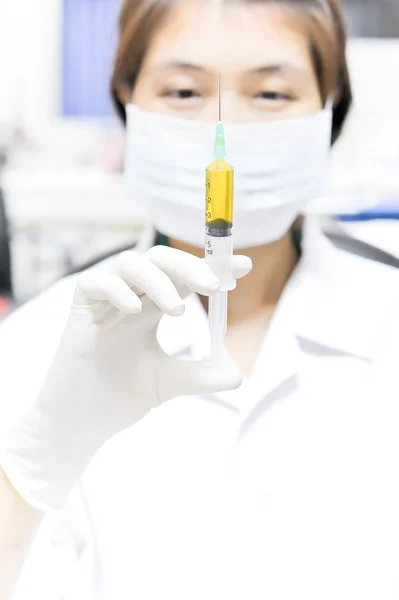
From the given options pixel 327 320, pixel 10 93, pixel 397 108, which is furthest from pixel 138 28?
pixel 397 108

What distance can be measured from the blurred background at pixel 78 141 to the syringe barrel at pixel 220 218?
97cm

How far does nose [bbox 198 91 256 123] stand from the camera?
912mm

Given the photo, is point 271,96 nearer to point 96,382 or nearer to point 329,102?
point 329,102

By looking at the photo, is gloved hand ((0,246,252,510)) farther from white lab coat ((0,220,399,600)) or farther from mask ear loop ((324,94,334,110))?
mask ear loop ((324,94,334,110))

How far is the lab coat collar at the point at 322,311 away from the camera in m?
0.98

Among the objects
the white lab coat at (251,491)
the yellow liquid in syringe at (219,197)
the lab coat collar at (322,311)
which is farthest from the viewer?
the lab coat collar at (322,311)

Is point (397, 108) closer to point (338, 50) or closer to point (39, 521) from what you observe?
point (338, 50)

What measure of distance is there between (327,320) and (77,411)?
43 cm

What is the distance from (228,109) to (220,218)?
32 cm

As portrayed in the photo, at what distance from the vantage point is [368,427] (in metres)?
0.93

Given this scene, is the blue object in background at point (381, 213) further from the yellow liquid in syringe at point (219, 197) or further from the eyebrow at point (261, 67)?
the yellow liquid in syringe at point (219, 197)

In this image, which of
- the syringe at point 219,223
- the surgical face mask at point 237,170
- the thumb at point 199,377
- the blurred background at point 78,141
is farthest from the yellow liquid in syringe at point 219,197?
the blurred background at point 78,141

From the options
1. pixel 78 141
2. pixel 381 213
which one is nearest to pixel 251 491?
pixel 381 213

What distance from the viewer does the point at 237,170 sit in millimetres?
916
